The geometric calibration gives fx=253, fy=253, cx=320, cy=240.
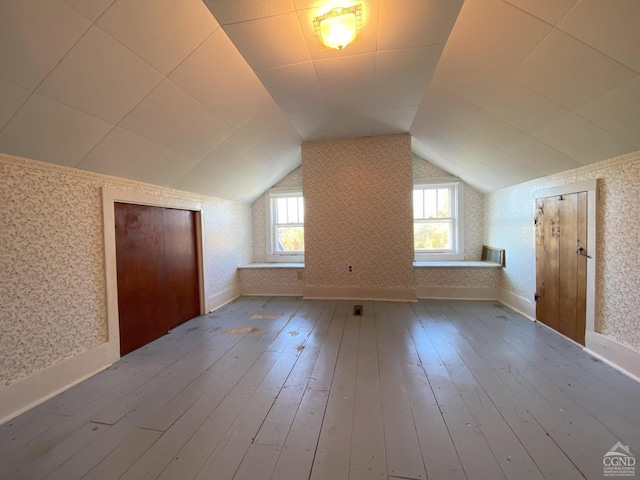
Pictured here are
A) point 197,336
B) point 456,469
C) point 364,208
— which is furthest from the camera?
point 364,208

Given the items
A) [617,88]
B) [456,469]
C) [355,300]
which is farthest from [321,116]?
[456,469]

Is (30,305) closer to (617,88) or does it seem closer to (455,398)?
(455,398)

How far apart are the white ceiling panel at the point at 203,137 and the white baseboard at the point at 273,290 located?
103 inches

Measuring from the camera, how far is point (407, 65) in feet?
7.20

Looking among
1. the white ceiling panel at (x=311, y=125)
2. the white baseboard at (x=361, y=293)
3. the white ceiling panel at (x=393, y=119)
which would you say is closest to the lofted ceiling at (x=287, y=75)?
the white ceiling panel at (x=393, y=119)

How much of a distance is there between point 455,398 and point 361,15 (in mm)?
2653

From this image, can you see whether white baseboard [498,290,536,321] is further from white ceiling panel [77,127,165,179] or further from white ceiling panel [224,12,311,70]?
white ceiling panel [77,127,165,179]

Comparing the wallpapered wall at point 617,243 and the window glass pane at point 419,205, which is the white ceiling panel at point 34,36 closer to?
the wallpapered wall at point 617,243

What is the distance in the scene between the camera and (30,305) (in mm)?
1777

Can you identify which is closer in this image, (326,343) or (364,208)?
(326,343)

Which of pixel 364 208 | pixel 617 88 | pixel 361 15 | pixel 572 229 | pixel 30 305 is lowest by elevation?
pixel 30 305

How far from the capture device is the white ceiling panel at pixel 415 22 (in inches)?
62.9

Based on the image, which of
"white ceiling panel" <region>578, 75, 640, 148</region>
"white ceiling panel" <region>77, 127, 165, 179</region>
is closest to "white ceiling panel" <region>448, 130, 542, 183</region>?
"white ceiling panel" <region>578, 75, 640, 148</region>

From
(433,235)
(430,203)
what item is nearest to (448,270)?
(433,235)
